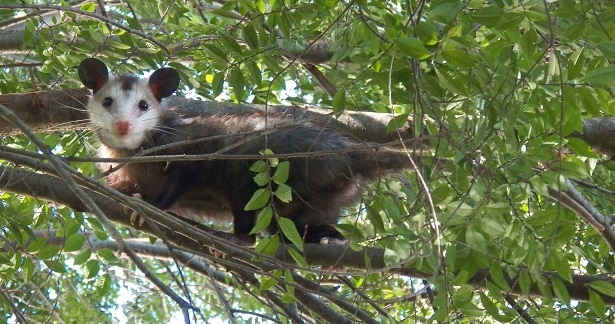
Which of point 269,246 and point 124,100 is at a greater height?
point 124,100

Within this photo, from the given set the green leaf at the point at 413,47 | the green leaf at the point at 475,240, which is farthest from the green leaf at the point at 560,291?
the green leaf at the point at 413,47

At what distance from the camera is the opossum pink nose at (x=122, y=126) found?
4.30 meters

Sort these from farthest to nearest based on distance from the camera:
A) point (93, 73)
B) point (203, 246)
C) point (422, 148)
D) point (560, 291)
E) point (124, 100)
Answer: point (124, 100) → point (93, 73) → point (203, 246) → point (560, 291) → point (422, 148)

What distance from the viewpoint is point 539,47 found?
327 centimetres

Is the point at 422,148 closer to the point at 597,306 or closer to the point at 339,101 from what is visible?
the point at 339,101

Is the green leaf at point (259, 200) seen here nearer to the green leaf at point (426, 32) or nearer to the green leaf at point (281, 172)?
the green leaf at point (281, 172)

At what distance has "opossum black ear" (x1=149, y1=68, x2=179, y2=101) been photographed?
471cm

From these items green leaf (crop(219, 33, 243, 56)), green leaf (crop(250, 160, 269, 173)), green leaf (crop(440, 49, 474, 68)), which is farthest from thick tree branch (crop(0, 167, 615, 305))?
green leaf (crop(440, 49, 474, 68))

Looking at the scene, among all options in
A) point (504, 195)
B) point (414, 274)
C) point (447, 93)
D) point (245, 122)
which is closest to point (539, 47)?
point (447, 93)

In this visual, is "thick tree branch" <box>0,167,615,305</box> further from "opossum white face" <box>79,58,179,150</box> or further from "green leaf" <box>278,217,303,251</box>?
"green leaf" <box>278,217,303,251</box>

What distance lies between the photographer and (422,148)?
9.93 feet

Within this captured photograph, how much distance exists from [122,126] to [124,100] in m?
0.55

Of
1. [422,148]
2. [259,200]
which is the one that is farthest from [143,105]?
[422,148]

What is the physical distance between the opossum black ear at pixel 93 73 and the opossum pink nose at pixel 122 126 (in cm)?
34
